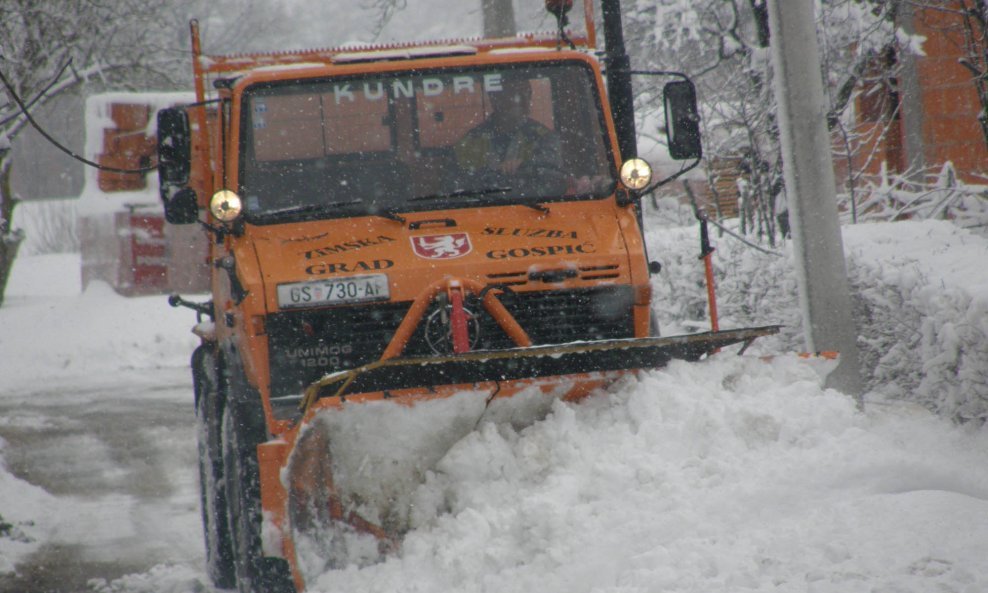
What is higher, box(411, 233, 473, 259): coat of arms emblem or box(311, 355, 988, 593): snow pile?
box(411, 233, 473, 259): coat of arms emblem

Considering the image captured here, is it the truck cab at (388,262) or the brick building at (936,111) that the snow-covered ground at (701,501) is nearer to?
the truck cab at (388,262)

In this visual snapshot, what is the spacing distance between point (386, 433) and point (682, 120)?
2.36 metres

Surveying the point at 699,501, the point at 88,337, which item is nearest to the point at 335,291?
the point at 699,501

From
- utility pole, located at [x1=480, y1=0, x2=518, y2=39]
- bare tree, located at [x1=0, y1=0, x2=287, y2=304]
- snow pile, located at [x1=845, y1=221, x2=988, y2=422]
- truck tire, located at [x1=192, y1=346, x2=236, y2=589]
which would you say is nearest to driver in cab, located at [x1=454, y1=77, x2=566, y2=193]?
truck tire, located at [x1=192, y1=346, x2=236, y2=589]

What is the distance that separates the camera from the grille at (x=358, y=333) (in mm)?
5078

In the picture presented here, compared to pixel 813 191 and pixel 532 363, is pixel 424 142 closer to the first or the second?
pixel 532 363

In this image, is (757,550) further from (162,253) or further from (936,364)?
(162,253)

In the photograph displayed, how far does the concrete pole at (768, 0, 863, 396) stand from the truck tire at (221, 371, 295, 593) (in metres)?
3.48

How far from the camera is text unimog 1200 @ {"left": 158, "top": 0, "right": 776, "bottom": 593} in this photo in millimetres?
4430

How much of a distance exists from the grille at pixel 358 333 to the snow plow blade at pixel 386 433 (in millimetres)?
567

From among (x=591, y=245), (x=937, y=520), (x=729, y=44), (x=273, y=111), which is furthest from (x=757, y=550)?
(x=729, y=44)

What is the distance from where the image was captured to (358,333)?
512 centimetres

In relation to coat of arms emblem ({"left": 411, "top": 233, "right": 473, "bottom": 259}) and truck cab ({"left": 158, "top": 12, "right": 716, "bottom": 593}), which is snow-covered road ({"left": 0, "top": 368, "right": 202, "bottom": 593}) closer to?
truck cab ({"left": 158, "top": 12, "right": 716, "bottom": 593})

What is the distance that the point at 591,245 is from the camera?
5.32 m
